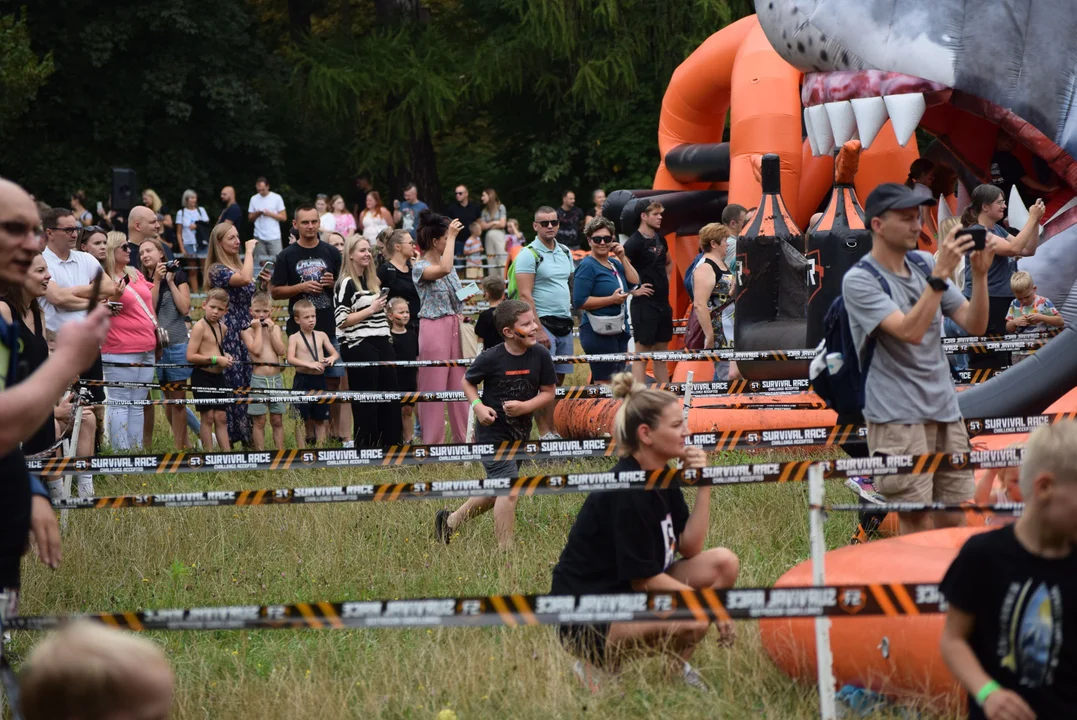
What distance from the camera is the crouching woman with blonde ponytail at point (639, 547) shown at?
479 centimetres

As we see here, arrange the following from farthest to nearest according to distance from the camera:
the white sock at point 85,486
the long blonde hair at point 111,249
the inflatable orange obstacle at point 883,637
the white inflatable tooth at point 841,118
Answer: the long blonde hair at point 111,249 → the white sock at point 85,486 → the white inflatable tooth at point 841,118 → the inflatable orange obstacle at point 883,637

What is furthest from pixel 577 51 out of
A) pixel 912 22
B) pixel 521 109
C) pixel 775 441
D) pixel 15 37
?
pixel 775 441

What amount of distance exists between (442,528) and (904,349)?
3070 mm

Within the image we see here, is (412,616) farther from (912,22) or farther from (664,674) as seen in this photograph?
(912,22)

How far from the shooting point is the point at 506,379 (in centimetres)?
760

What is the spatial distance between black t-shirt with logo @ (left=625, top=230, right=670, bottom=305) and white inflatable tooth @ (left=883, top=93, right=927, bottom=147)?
4448 millimetres

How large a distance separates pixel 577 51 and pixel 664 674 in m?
26.6

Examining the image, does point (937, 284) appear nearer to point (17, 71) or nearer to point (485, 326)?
point (485, 326)

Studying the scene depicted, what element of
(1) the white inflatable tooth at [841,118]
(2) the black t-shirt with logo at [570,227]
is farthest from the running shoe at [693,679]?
(2) the black t-shirt with logo at [570,227]

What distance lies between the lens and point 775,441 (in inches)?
247

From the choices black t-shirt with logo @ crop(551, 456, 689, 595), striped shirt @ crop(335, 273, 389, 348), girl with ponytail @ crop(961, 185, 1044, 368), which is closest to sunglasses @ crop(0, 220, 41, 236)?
black t-shirt with logo @ crop(551, 456, 689, 595)

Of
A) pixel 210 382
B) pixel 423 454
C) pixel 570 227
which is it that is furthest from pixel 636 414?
pixel 570 227

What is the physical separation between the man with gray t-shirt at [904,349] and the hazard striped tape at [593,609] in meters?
1.62

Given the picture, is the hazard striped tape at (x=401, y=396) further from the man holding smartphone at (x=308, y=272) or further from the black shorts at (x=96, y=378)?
the man holding smartphone at (x=308, y=272)
